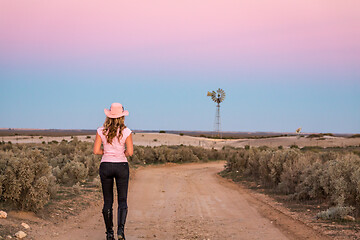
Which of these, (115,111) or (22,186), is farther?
(22,186)

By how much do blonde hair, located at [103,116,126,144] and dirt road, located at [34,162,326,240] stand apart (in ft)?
7.36

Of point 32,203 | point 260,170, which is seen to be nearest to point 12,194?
point 32,203

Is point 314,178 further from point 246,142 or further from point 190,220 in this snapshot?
point 246,142

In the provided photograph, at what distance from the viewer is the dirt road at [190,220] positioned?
775cm

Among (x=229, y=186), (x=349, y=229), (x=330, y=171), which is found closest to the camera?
(x=349, y=229)

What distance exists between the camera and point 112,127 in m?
6.45

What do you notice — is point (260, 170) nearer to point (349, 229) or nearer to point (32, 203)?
point (349, 229)

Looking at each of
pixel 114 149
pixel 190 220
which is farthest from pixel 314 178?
pixel 114 149

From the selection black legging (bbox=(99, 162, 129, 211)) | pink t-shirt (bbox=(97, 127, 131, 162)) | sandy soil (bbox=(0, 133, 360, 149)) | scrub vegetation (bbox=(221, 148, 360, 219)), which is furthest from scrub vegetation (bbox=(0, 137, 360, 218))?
sandy soil (bbox=(0, 133, 360, 149))

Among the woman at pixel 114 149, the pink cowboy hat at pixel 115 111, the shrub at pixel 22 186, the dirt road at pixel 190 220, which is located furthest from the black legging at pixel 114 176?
the shrub at pixel 22 186

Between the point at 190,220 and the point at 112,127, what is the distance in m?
3.78

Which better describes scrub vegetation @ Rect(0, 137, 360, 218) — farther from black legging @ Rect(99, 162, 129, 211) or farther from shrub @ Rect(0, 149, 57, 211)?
black legging @ Rect(99, 162, 129, 211)

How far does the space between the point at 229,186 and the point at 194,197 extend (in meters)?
3.98

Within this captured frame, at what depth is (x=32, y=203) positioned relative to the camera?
8594 millimetres
